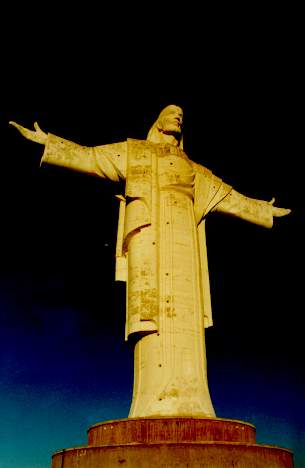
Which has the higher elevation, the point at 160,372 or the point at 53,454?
the point at 160,372

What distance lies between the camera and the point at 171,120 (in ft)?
28.6

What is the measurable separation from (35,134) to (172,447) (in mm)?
5137

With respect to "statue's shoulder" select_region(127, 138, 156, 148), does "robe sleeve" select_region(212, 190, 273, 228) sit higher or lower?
lower

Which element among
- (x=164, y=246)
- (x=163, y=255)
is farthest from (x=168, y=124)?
(x=163, y=255)

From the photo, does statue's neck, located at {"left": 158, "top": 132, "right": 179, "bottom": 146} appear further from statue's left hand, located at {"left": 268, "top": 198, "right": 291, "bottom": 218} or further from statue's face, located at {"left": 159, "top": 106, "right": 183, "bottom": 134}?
statue's left hand, located at {"left": 268, "top": 198, "right": 291, "bottom": 218}

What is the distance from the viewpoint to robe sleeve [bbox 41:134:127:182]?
750 centimetres

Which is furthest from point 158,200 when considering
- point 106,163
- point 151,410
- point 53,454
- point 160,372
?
point 53,454

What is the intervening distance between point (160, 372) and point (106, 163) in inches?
141

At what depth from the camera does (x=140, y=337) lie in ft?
21.5

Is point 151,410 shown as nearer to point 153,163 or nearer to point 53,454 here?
point 53,454

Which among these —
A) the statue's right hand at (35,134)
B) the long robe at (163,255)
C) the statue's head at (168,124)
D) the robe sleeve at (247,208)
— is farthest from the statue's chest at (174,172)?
the statue's right hand at (35,134)

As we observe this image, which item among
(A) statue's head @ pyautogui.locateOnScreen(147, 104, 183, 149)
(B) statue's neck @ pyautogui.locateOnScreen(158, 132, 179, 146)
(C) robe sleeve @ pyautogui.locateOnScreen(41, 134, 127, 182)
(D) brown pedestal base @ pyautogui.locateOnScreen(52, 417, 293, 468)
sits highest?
(A) statue's head @ pyautogui.locateOnScreen(147, 104, 183, 149)

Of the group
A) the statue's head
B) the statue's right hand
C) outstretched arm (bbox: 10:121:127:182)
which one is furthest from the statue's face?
the statue's right hand

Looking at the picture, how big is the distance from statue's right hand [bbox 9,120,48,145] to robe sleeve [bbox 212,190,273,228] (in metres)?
3.26
